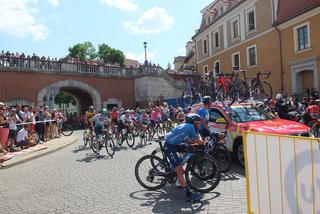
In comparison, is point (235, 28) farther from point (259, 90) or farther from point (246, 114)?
point (246, 114)

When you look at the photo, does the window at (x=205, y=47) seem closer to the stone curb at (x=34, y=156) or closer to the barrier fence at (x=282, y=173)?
the stone curb at (x=34, y=156)

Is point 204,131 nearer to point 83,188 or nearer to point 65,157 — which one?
point 83,188

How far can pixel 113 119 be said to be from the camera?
57.1 feet

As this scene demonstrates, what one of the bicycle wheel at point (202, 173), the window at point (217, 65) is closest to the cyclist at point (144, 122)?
the bicycle wheel at point (202, 173)

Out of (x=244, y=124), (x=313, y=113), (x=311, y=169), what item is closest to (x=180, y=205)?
(x=311, y=169)

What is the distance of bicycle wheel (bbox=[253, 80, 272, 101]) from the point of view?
12258 mm

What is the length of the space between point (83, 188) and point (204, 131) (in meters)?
3.60

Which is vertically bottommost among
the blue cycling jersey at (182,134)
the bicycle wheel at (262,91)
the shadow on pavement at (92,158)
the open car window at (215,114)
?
the shadow on pavement at (92,158)

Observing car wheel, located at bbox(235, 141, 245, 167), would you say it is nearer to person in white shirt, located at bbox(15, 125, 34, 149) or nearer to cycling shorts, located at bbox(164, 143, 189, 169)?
cycling shorts, located at bbox(164, 143, 189, 169)

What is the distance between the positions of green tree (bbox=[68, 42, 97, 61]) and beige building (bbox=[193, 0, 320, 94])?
26.2 m

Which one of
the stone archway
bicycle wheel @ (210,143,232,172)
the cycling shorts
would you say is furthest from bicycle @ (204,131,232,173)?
the stone archway

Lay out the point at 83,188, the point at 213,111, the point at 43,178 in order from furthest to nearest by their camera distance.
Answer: the point at 213,111, the point at 43,178, the point at 83,188

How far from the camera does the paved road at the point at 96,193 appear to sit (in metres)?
5.64

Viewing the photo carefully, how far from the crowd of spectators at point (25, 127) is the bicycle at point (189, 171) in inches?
243
